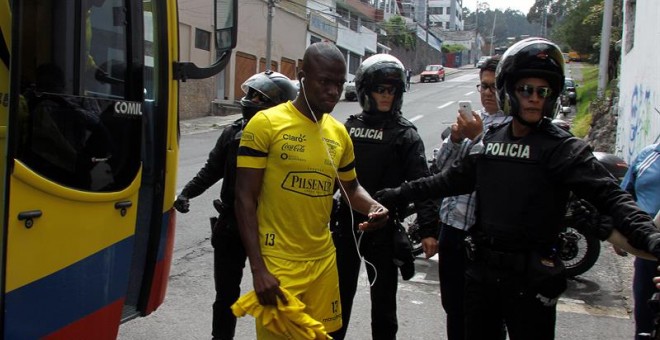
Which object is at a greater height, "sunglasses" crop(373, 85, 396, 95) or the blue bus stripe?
"sunglasses" crop(373, 85, 396, 95)

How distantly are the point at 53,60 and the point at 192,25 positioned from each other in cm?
2200

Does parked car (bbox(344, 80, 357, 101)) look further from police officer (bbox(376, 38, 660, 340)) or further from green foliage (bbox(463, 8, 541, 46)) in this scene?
green foliage (bbox(463, 8, 541, 46))

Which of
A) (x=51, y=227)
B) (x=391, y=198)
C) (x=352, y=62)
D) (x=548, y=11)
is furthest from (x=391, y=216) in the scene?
(x=548, y=11)

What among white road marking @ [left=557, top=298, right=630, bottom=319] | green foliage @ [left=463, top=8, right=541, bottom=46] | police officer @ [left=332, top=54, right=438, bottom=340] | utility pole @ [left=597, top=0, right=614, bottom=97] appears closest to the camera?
police officer @ [left=332, top=54, right=438, bottom=340]

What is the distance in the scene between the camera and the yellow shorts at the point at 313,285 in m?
2.58

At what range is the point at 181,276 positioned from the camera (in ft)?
18.5

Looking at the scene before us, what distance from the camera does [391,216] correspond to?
3.56m

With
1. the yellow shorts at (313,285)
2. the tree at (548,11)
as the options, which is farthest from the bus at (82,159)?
the tree at (548,11)

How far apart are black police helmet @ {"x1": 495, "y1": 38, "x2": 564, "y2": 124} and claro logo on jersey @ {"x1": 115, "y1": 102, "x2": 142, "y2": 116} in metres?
1.82

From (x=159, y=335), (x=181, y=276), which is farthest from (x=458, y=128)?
(x=181, y=276)

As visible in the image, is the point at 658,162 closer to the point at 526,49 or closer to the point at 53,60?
the point at 526,49

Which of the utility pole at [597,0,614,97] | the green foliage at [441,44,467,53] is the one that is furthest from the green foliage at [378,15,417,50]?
the utility pole at [597,0,614,97]

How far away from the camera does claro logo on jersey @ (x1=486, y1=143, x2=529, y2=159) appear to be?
2.63 metres

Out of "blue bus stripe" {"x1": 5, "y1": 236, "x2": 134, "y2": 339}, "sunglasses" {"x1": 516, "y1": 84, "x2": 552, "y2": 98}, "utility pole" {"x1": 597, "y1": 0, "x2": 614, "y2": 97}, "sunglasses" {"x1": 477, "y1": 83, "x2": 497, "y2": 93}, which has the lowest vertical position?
"blue bus stripe" {"x1": 5, "y1": 236, "x2": 134, "y2": 339}
